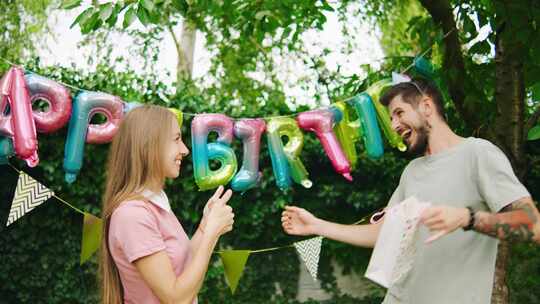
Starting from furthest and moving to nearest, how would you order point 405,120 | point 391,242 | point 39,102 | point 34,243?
point 34,243 → point 39,102 → point 405,120 → point 391,242

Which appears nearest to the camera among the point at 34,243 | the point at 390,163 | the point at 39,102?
the point at 39,102

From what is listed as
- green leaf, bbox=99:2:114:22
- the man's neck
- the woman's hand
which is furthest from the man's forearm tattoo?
green leaf, bbox=99:2:114:22

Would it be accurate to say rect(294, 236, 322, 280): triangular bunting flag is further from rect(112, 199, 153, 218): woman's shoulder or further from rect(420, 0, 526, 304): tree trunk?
rect(112, 199, 153, 218): woman's shoulder

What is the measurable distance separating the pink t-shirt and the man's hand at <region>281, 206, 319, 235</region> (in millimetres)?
574

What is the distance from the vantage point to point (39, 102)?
4820 millimetres

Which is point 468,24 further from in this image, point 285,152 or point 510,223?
point 510,223

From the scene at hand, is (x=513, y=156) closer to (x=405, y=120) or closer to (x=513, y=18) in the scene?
(x=513, y=18)

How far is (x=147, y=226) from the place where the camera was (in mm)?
1861

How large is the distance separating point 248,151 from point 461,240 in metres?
1.69

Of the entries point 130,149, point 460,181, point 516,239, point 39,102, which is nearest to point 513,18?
point 460,181

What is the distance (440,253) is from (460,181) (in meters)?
0.22

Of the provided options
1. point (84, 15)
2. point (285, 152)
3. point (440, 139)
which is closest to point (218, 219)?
point (440, 139)

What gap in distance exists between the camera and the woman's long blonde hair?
77.8 inches

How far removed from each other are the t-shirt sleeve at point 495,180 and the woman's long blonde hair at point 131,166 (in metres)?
0.88
